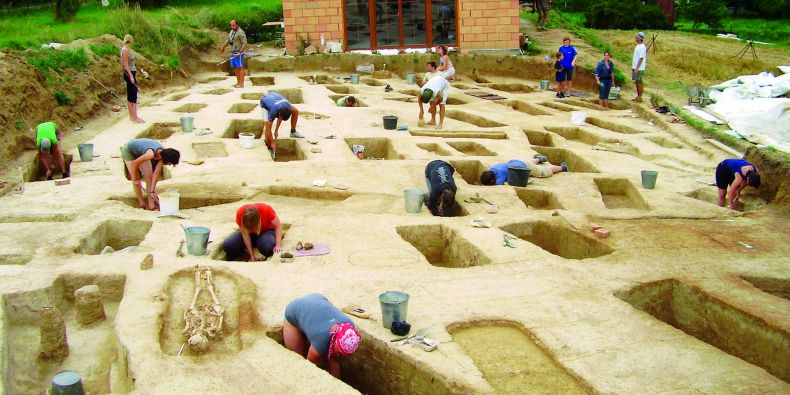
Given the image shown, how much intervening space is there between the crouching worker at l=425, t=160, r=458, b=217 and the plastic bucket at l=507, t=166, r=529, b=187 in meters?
1.30

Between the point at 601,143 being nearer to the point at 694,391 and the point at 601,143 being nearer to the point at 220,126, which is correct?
the point at 220,126

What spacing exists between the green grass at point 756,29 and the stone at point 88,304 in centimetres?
2400

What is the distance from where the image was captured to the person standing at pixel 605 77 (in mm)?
16797

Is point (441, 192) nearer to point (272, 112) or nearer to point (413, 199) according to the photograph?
point (413, 199)

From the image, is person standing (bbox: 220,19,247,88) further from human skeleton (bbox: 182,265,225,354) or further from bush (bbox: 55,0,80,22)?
human skeleton (bbox: 182,265,225,354)

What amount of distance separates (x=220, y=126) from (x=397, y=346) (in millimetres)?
9619

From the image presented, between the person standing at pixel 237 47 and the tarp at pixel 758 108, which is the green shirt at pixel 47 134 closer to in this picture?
the person standing at pixel 237 47

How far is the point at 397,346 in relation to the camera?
550 centimetres

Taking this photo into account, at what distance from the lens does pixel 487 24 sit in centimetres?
2222

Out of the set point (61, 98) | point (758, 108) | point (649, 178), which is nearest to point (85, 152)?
point (61, 98)

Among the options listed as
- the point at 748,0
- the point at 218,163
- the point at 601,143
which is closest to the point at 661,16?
the point at 748,0

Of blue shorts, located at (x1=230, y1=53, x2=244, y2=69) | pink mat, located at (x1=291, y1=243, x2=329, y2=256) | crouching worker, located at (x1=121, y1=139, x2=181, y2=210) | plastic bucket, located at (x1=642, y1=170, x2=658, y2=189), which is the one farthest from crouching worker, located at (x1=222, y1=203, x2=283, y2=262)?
blue shorts, located at (x1=230, y1=53, x2=244, y2=69)

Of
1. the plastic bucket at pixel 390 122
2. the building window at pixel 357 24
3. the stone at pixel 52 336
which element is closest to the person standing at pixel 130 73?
the plastic bucket at pixel 390 122

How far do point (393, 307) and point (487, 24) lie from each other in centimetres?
1807
